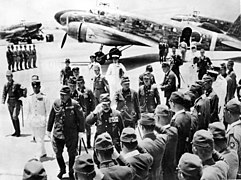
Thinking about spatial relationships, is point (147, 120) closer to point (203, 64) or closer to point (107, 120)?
point (107, 120)

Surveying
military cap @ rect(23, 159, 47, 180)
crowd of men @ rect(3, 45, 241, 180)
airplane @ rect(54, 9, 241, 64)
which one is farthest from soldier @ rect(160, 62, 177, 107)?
military cap @ rect(23, 159, 47, 180)

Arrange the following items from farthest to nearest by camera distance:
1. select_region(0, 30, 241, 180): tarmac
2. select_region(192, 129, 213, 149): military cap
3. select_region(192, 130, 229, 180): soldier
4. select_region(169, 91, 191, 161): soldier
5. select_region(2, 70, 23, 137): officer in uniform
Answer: select_region(2, 70, 23, 137): officer in uniform → select_region(0, 30, 241, 180): tarmac → select_region(169, 91, 191, 161): soldier → select_region(192, 129, 213, 149): military cap → select_region(192, 130, 229, 180): soldier

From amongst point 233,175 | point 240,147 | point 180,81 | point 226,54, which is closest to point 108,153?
point 233,175

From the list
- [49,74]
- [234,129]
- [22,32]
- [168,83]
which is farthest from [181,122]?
[22,32]

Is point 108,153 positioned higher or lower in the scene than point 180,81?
higher

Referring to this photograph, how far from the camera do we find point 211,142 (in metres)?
3.51

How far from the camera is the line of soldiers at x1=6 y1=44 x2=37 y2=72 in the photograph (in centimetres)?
593

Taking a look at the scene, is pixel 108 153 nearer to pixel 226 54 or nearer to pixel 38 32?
pixel 38 32

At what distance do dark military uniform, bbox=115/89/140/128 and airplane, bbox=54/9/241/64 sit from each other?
132 cm

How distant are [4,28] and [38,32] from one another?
1.52 ft

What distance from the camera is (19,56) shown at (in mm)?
5980

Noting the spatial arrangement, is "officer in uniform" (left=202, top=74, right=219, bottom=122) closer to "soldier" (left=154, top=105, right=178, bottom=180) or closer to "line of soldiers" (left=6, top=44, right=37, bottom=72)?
"soldier" (left=154, top=105, right=178, bottom=180)

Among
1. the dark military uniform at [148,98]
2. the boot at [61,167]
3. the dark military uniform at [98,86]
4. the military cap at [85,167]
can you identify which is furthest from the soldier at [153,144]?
the dark military uniform at [98,86]

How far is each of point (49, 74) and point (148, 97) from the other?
1.44m
